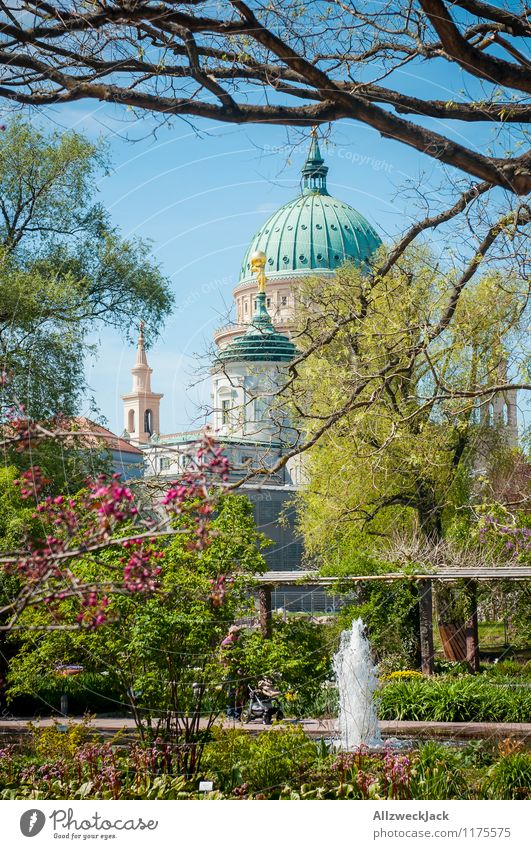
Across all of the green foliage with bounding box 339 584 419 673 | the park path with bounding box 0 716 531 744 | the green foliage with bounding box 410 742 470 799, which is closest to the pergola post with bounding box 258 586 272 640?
the park path with bounding box 0 716 531 744

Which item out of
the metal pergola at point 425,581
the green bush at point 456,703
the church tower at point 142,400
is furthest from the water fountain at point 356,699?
the church tower at point 142,400

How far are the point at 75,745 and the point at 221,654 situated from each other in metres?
1.36

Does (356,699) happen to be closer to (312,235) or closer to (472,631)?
(472,631)

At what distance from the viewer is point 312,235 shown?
18.0 metres

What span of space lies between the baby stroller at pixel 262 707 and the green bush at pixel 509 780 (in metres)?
3.72

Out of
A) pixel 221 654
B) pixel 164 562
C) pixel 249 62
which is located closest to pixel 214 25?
pixel 249 62

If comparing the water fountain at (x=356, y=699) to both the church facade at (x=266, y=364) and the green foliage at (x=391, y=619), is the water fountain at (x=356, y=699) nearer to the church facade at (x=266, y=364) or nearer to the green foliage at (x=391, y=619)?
the church facade at (x=266, y=364)

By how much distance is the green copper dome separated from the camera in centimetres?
1731

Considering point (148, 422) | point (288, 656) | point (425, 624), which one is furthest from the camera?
point (425, 624)

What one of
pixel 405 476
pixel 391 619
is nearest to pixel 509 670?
pixel 391 619

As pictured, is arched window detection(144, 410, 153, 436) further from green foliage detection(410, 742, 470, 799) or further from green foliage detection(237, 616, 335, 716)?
green foliage detection(410, 742, 470, 799)

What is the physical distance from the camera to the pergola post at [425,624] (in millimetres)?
17500

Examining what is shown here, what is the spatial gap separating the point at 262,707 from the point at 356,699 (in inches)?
50.2

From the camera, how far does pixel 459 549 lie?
1959 cm
